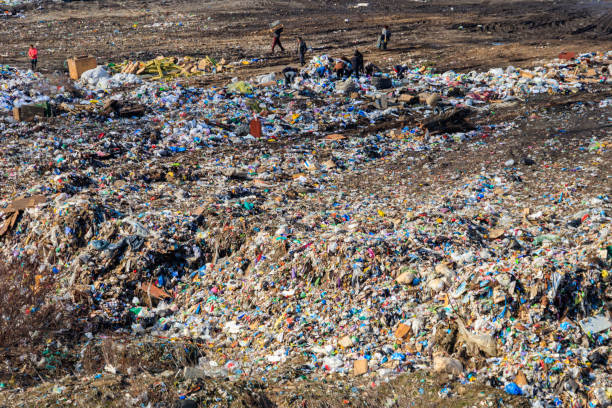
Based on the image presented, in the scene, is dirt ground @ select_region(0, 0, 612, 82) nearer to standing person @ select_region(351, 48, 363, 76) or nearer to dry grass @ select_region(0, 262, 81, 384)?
standing person @ select_region(351, 48, 363, 76)

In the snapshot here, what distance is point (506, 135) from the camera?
9.00m

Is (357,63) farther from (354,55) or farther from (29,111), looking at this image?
(29,111)

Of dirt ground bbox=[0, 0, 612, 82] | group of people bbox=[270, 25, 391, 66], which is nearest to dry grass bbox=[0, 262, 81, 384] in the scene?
dirt ground bbox=[0, 0, 612, 82]

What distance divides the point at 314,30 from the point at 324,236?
580 inches

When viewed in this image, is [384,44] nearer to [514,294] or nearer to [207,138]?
[207,138]

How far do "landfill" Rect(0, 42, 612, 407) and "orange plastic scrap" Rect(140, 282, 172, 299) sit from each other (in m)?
0.02

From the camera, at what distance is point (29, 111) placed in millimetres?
9820

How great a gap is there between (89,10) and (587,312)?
78.7 feet

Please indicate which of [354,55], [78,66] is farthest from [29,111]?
[354,55]

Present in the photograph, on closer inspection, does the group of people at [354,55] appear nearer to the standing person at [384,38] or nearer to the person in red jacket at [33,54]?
the standing person at [384,38]

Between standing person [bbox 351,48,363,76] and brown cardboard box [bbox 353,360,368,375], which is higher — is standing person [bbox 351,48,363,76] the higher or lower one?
the higher one

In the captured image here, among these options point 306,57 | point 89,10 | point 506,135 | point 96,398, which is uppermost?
point 89,10

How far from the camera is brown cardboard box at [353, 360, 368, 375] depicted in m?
4.16

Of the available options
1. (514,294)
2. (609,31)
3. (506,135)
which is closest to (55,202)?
(514,294)
